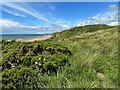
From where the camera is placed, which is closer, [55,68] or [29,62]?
[55,68]

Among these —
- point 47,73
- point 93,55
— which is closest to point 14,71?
point 47,73

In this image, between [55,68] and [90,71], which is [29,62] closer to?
[55,68]

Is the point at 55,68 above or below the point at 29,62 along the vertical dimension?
below

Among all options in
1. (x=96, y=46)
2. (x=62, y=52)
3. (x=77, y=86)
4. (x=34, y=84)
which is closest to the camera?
(x=77, y=86)

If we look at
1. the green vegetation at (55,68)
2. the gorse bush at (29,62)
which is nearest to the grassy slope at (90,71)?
the green vegetation at (55,68)

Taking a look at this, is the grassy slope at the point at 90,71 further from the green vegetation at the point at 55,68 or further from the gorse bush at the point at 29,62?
the gorse bush at the point at 29,62

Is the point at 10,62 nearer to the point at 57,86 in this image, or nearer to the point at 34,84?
the point at 34,84

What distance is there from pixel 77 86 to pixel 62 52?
9.95 ft

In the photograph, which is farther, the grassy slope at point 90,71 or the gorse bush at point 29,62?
the gorse bush at point 29,62

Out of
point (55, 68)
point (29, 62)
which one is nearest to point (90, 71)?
point (55, 68)

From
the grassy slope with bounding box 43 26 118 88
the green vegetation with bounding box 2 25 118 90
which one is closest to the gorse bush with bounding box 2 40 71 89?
the green vegetation with bounding box 2 25 118 90

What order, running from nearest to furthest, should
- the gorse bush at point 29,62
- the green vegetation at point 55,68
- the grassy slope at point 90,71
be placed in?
1. the grassy slope at point 90,71
2. the green vegetation at point 55,68
3. the gorse bush at point 29,62

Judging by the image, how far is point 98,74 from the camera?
306 inches

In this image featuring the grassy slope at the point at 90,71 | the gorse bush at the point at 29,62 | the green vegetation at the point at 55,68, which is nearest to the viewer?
the grassy slope at the point at 90,71
